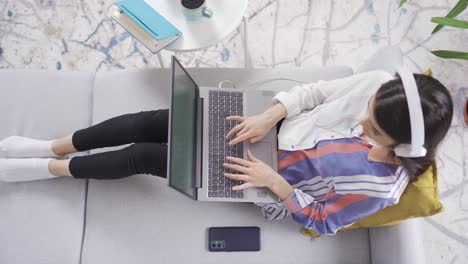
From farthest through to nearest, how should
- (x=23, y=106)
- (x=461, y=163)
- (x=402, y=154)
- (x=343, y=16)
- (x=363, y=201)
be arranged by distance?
(x=343, y=16), (x=461, y=163), (x=23, y=106), (x=363, y=201), (x=402, y=154)

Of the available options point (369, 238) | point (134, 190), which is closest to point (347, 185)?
point (369, 238)

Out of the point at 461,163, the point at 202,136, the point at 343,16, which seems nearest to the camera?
the point at 202,136

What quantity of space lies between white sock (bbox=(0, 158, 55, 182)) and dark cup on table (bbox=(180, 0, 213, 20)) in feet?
2.23

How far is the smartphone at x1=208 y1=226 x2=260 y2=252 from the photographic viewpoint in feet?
4.12

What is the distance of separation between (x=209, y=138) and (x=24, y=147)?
0.63 metres

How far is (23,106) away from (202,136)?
67 centimetres

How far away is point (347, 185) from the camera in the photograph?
1062mm

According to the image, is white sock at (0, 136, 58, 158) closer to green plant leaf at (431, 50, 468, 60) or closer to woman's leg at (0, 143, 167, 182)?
woman's leg at (0, 143, 167, 182)

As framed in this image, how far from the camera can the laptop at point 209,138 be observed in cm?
108

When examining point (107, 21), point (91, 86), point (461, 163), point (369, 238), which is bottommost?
point (369, 238)

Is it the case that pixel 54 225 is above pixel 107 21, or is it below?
below

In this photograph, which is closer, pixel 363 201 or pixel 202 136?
pixel 363 201

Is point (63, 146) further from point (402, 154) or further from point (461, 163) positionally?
point (461, 163)

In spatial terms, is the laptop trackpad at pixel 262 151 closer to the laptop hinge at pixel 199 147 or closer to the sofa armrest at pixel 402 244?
the laptop hinge at pixel 199 147
